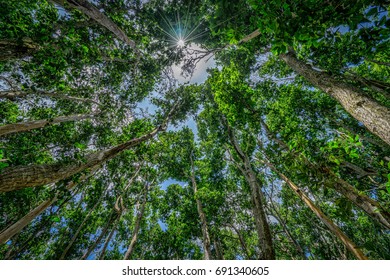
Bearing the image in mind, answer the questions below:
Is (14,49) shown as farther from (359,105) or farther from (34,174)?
(359,105)

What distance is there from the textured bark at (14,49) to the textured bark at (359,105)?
8746 millimetres

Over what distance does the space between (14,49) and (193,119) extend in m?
11.7

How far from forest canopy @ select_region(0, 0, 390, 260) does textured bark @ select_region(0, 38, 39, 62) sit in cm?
5

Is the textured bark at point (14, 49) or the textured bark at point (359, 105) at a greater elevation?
the textured bark at point (14, 49)

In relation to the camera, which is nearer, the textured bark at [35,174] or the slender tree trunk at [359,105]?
the textured bark at [35,174]

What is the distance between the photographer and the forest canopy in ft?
10.0

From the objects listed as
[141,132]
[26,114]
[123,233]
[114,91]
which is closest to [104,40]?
[114,91]

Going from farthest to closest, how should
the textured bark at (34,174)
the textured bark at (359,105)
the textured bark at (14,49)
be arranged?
1. the textured bark at (14,49)
2. the textured bark at (359,105)
3. the textured bark at (34,174)

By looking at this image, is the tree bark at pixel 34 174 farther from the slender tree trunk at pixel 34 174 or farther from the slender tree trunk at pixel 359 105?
the slender tree trunk at pixel 359 105

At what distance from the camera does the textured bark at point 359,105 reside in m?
2.58

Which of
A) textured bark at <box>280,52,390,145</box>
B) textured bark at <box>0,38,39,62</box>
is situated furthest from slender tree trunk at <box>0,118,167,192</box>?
textured bark at <box>280,52,390,145</box>

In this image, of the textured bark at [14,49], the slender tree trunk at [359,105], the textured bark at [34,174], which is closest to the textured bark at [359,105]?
the slender tree trunk at [359,105]

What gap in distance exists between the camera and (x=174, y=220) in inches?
484
